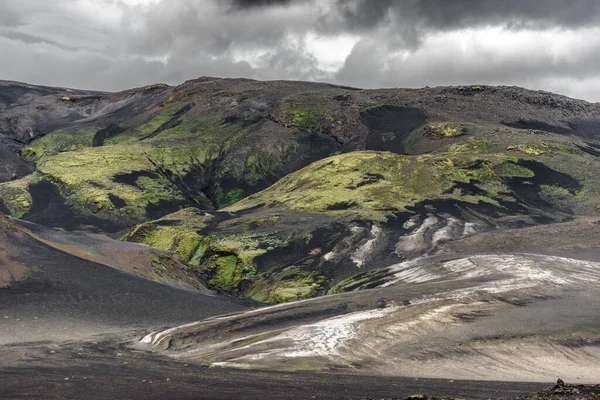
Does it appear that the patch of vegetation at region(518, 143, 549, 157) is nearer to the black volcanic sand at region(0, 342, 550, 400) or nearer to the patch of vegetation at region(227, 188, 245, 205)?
the patch of vegetation at region(227, 188, 245, 205)

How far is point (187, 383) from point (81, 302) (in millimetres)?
20487

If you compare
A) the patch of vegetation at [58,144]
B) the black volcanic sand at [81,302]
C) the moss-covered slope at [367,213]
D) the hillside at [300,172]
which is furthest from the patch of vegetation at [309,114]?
the black volcanic sand at [81,302]

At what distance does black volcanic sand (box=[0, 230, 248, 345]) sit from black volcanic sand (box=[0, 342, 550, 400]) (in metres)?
7.17

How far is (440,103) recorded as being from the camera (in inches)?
5335

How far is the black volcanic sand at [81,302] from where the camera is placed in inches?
1347

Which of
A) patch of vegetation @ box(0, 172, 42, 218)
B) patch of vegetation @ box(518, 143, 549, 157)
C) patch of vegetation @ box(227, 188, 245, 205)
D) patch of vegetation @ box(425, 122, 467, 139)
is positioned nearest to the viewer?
patch of vegetation @ box(0, 172, 42, 218)

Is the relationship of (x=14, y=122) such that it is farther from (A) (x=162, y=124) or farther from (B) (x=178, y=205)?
(B) (x=178, y=205)

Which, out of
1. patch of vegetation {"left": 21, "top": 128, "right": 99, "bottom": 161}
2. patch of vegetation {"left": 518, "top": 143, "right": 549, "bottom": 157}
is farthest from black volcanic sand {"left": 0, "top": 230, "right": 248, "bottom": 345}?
patch of vegetation {"left": 21, "top": 128, "right": 99, "bottom": 161}

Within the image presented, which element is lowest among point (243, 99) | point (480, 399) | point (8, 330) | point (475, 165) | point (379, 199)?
point (8, 330)

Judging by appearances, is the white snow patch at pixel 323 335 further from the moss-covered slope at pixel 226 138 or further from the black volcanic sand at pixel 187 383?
the moss-covered slope at pixel 226 138

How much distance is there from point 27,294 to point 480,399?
3001cm

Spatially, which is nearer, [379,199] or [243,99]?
[379,199]

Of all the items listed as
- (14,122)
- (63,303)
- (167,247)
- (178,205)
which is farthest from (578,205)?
(14,122)

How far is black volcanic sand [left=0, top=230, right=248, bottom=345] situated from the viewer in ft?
112
